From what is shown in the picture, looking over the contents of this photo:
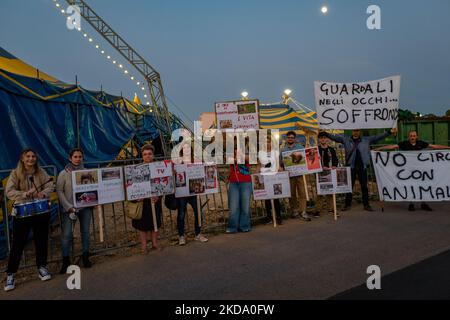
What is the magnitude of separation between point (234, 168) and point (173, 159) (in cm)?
130

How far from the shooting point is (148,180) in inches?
215

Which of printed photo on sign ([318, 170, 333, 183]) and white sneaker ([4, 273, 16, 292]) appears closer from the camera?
white sneaker ([4, 273, 16, 292])

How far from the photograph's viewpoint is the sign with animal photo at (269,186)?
672 cm

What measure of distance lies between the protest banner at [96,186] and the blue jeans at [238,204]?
2243 millimetres

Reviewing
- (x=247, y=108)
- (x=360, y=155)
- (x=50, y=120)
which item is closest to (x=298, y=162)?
(x=247, y=108)

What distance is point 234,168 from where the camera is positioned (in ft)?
21.2

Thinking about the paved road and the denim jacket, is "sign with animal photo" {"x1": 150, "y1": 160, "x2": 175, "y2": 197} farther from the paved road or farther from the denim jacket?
the denim jacket

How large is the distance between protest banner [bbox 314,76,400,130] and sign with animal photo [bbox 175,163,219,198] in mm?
3423

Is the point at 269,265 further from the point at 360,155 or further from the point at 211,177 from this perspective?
the point at 360,155

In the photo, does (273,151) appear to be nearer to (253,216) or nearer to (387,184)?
(253,216)

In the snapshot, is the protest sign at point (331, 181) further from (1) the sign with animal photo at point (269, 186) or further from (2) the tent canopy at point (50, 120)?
(2) the tent canopy at point (50, 120)

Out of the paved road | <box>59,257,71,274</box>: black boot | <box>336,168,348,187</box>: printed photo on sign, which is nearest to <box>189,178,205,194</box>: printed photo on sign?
the paved road

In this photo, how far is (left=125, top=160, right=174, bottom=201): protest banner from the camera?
5.34 metres
